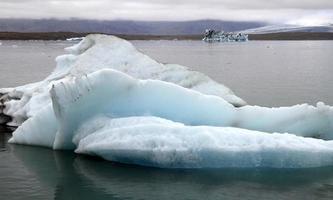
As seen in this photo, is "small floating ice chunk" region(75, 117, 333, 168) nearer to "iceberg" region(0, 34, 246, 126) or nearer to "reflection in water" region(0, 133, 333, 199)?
"reflection in water" region(0, 133, 333, 199)

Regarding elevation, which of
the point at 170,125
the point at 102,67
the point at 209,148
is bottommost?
the point at 209,148

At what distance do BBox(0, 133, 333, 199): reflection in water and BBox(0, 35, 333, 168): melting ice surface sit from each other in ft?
1.09

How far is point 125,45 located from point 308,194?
8.91 metres

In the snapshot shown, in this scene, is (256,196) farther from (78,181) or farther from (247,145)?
(78,181)

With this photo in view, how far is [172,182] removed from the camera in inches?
451

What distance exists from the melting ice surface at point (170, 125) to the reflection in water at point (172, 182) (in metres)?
0.33

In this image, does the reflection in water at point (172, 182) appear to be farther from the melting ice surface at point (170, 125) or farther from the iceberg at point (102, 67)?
the iceberg at point (102, 67)

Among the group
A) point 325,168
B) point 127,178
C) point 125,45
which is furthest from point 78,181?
point 125,45

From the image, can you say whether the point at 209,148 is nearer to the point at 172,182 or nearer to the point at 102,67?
the point at 172,182

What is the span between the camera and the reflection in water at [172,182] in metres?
10.8

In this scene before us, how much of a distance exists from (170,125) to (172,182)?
5.15ft

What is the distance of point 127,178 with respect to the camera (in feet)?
38.6

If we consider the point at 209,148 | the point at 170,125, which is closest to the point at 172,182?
the point at 209,148

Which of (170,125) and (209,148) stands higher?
(170,125)
